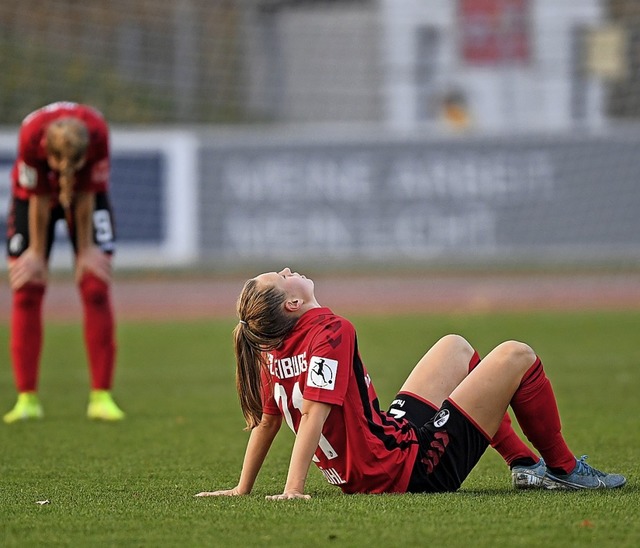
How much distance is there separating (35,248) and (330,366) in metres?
3.53

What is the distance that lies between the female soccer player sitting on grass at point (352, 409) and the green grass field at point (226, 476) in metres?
0.12

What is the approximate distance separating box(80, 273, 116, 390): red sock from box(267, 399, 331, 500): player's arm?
11.0ft

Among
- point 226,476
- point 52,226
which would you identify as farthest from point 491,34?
point 226,476

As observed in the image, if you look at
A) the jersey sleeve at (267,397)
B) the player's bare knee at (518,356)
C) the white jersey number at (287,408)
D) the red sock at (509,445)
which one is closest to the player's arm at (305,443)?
the white jersey number at (287,408)

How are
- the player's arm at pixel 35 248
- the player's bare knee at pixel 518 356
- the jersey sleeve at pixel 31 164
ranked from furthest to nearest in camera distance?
the player's arm at pixel 35 248 < the jersey sleeve at pixel 31 164 < the player's bare knee at pixel 518 356

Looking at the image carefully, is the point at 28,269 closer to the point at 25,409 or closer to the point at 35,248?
the point at 35,248

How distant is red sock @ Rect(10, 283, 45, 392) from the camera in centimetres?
788

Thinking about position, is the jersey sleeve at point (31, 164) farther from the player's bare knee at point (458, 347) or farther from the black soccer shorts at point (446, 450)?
the black soccer shorts at point (446, 450)

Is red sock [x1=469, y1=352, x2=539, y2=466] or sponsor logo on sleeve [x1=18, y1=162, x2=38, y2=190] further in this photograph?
sponsor logo on sleeve [x1=18, y1=162, x2=38, y2=190]

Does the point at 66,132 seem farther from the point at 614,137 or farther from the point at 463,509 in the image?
the point at 614,137

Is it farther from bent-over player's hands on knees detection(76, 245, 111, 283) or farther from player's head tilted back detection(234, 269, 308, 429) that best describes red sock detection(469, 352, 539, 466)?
bent-over player's hands on knees detection(76, 245, 111, 283)

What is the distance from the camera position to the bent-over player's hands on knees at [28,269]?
7.72 meters

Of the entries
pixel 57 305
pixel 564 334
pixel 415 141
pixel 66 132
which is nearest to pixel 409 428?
pixel 66 132

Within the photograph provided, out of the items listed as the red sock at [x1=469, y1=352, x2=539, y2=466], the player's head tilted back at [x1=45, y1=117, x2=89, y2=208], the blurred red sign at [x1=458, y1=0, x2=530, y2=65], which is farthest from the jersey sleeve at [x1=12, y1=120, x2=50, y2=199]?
the blurred red sign at [x1=458, y1=0, x2=530, y2=65]
